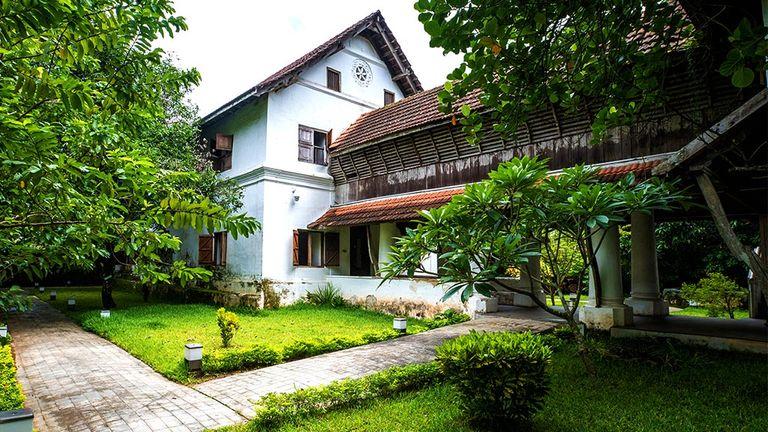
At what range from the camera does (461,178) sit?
480 inches

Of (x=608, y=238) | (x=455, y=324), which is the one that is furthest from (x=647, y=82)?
(x=455, y=324)

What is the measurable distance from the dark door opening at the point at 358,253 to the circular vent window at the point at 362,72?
5.90 meters

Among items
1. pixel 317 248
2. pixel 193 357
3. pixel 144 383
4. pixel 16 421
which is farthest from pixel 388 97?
pixel 16 421

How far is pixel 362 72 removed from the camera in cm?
1694

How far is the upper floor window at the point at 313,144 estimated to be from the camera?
49.5ft

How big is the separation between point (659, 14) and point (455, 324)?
790 cm

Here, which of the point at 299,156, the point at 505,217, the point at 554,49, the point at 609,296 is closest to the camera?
the point at 554,49

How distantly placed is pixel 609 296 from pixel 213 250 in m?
12.9

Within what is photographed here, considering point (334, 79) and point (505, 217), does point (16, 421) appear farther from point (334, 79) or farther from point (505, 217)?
point (334, 79)

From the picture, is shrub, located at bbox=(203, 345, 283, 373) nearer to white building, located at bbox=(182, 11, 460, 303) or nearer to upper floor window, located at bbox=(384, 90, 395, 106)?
white building, located at bbox=(182, 11, 460, 303)

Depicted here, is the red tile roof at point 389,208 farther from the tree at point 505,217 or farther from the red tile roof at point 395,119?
the tree at point 505,217

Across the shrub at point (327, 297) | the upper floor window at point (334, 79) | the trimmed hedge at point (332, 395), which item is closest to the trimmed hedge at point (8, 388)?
the trimmed hedge at point (332, 395)

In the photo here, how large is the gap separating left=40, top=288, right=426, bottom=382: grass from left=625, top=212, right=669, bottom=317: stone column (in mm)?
5445

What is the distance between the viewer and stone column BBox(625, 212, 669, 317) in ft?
33.6
